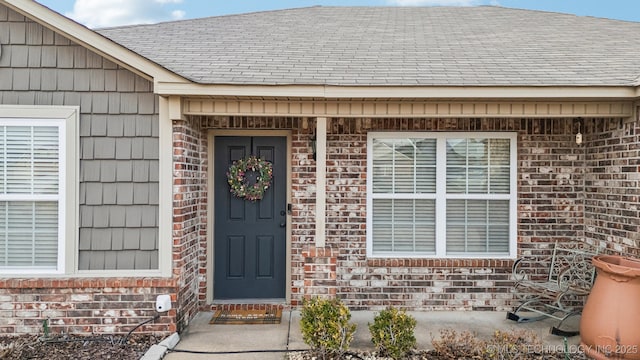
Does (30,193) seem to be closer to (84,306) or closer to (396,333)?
(84,306)

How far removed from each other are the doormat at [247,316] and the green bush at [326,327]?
46.5 inches

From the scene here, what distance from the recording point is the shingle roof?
480cm

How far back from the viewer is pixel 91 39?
14.4 ft

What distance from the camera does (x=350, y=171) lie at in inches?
215

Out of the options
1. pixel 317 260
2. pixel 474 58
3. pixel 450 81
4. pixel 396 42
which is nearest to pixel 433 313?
pixel 317 260

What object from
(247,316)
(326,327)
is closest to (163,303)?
(247,316)

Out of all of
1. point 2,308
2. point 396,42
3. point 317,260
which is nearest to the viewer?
point 2,308

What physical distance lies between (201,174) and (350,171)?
1765mm

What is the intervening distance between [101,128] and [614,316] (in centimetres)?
510

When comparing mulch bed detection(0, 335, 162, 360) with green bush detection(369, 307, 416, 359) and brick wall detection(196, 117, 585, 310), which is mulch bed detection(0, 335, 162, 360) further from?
green bush detection(369, 307, 416, 359)

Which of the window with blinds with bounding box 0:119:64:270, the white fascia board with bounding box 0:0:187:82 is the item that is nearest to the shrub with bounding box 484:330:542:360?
the white fascia board with bounding box 0:0:187:82

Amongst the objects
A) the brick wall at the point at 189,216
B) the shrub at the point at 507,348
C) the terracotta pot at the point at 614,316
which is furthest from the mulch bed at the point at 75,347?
the terracotta pot at the point at 614,316

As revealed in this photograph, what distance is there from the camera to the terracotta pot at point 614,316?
155 inches

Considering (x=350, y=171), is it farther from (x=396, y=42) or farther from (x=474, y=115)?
(x=396, y=42)
